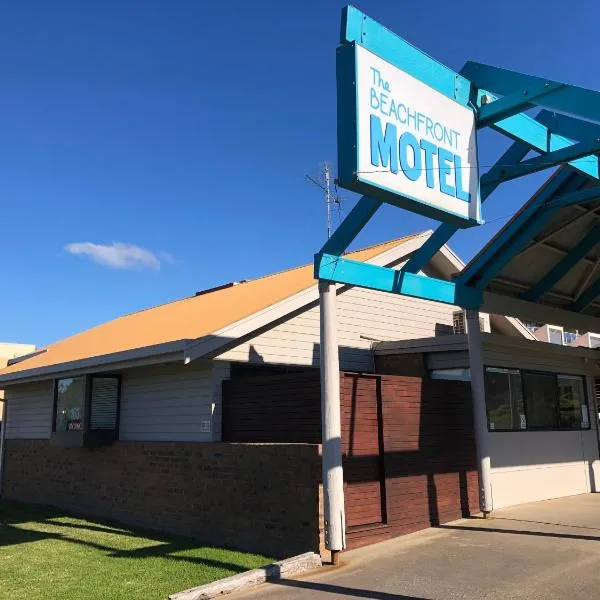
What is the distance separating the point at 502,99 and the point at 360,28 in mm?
1879

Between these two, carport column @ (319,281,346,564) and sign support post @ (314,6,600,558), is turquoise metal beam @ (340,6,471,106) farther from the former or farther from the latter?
carport column @ (319,281,346,564)

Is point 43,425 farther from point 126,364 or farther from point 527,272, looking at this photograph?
point 527,272

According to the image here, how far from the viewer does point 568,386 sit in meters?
13.5

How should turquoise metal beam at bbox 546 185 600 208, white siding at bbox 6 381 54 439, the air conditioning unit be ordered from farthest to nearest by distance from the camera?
white siding at bbox 6 381 54 439 → the air conditioning unit → turquoise metal beam at bbox 546 185 600 208

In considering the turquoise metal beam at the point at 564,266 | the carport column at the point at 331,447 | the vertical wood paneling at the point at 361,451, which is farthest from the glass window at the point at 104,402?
the turquoise metal beam at the point at 564,266

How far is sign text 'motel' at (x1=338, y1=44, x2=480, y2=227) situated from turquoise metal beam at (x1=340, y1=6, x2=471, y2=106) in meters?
0.08

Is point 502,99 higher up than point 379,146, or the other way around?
point 502,99

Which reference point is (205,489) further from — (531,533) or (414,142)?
(414,142)

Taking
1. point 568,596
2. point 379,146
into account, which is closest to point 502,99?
point 379,146

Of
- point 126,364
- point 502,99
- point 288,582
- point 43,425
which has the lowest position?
point 288,582

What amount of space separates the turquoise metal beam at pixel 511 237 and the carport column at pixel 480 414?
65 cm

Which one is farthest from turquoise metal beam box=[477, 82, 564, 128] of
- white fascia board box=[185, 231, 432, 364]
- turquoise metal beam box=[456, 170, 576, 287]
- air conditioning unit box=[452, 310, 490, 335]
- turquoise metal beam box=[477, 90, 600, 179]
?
air conditioning unit box=[452, 310, 490, 335]

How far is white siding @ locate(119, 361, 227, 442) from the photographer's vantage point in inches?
411

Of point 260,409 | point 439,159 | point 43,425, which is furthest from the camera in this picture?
point 43,425
